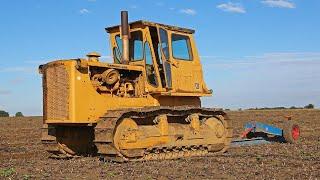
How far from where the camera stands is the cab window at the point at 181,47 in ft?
49.5

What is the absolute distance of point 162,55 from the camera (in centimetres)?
1457

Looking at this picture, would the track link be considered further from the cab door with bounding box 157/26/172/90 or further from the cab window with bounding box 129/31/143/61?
the cab window with bounding box 129/31/143/61

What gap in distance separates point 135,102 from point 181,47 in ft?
8.14

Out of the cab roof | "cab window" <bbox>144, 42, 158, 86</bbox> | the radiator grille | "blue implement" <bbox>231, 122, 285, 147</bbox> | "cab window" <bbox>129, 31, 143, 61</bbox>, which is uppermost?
the cab roof

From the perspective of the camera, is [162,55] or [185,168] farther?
[162,55]

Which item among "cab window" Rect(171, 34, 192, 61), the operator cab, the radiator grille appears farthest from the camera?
"cab window" Rect(171, 34, 192, 61)

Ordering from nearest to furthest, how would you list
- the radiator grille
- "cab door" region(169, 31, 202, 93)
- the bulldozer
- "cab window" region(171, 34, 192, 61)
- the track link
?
the track link, the bulldozer, the radiator grille, "cab door" region(169, 31, 202, 93), "cab window" region(171, 34, 192, 61)

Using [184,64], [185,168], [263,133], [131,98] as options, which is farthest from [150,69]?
[263,133]

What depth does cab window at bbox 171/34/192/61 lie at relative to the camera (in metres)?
15.1

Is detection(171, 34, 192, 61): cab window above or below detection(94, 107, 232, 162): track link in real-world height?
above

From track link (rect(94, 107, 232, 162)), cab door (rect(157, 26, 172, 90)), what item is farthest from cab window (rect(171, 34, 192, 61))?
track link (rect(94, 107, 232, 162))

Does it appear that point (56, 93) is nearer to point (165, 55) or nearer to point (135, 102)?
point (135, 102)

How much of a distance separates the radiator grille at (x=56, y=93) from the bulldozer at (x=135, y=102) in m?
0.03

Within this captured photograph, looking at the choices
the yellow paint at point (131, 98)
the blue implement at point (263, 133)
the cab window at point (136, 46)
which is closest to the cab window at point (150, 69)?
the yellow paint at point (131, 98)
